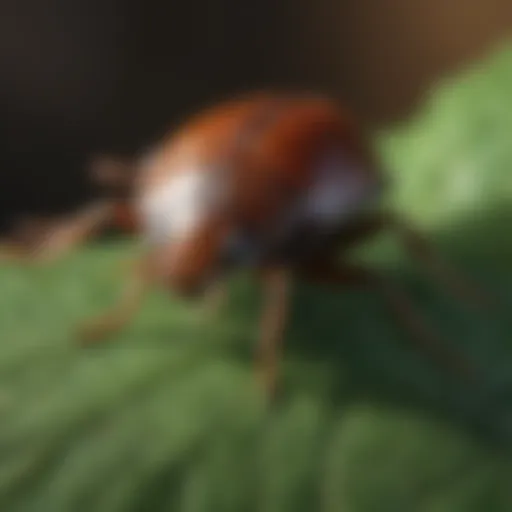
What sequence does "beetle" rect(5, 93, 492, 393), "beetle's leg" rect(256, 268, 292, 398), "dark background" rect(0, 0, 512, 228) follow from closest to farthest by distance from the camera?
"beetle's leg" rect(256, 268, 292, 398) → "beetle" rect(5, 93, 492, 393) → "dark background" rect(0, 0, 512, 228)

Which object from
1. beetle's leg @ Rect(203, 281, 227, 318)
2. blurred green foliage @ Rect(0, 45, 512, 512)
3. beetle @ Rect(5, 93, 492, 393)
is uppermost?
beetle @ Rect(5, 93, 492, 393)

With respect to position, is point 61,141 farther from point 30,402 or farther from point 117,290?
point 30,402

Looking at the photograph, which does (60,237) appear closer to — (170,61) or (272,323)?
(272,323)

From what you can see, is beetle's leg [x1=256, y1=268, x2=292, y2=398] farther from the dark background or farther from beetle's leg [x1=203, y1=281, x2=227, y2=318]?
the dark background

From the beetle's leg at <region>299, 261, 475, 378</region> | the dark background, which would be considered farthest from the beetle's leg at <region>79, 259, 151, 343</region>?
the dark background

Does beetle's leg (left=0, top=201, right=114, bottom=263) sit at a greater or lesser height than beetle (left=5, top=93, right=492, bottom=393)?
greater

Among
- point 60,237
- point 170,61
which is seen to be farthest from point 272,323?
point 170,61

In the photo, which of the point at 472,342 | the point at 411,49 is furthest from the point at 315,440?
the point at 411,49

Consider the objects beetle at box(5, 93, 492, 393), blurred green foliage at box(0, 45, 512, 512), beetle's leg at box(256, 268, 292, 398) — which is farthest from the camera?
beetle at box(5, 93, 492, 393)
